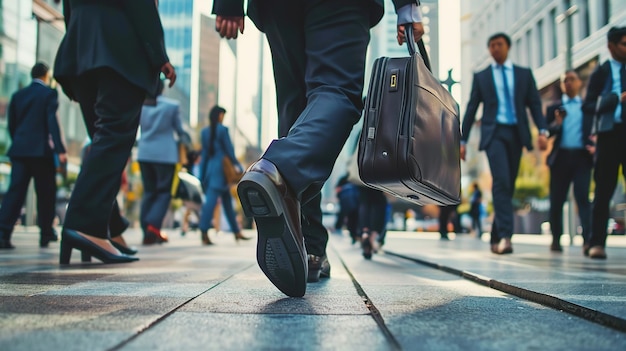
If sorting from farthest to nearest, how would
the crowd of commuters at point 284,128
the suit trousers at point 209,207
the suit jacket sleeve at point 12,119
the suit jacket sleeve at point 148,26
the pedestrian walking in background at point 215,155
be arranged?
1. the pedestrian walking in background at point 215,155
2. the suit trousers at point 209,207
3. the suit jacket sleeve at point 12,119
4. the suit jacket sleeve at point 148,26
5. the crowd of commuters at point 284,128

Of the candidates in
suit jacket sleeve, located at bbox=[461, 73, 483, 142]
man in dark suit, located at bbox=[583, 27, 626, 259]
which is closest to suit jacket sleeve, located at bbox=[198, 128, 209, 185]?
suit jacket sleeve, located at bbox=[461, 73, 483, 142]

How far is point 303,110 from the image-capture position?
2.52 meters

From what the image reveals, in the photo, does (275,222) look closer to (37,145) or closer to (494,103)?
(494,103)

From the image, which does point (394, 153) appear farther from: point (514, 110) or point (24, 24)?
point (24, 24)

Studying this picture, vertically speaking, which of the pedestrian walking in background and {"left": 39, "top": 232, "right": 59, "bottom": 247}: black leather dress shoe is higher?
the pedestrian walking in background

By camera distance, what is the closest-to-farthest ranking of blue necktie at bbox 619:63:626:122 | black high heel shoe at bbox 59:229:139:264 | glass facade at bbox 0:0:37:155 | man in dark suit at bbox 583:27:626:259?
black high heel shoe at bbox 59:229:139:264 → blue necktie at bbox 619:63:626:122 → man in dark suit at bbox 583:27:626:259 → glass facade at bbox 0:0:37:155

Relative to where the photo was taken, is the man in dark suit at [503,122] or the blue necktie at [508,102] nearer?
the man in dark suit at [503,122]

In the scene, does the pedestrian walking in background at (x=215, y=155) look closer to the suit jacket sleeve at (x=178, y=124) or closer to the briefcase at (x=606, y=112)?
the suit jacket sleeve at (x=178, y=124)

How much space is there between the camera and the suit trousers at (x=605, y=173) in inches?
207

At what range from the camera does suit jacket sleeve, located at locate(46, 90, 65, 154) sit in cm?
614

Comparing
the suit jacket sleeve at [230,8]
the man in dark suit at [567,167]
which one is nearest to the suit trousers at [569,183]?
the man in dark suit at [567,167]

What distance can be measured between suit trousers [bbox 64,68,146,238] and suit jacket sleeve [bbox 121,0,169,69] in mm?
229

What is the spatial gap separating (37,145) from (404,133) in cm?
515

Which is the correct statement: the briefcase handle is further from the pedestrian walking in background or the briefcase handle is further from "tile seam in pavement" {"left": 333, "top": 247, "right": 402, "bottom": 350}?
the pedestrian walking in background
